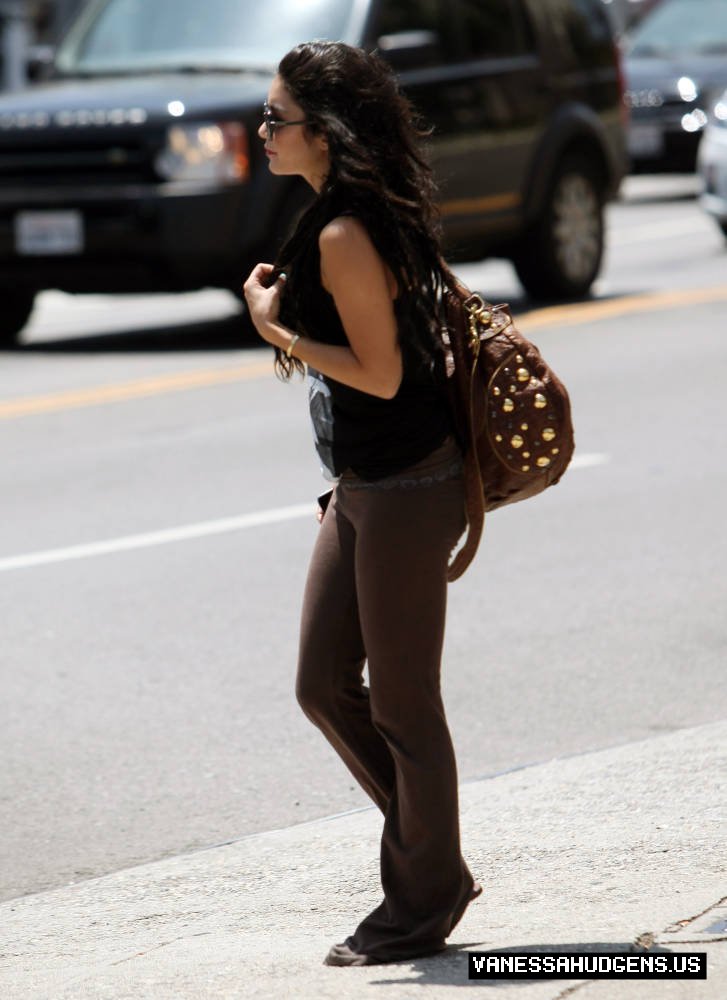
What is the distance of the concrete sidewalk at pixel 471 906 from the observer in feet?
11.7

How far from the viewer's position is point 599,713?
570 cm

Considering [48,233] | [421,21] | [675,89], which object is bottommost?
[675,89]

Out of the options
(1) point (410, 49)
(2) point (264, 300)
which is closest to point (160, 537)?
(2) point (264, 300)

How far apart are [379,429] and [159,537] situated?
4.22 metres

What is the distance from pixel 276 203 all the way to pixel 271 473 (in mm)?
3283

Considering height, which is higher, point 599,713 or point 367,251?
point 367,251

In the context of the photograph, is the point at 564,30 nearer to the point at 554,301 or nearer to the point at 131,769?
the point at 554,301

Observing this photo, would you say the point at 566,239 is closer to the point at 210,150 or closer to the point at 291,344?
the point at 210,150

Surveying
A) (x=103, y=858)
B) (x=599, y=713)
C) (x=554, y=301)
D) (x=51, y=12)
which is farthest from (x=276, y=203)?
(x=51, y=12)

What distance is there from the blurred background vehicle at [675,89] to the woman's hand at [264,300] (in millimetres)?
17201

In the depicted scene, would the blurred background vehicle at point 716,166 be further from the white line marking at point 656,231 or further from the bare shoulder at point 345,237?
the bare shoulder at point 345,237

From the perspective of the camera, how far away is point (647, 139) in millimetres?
21172

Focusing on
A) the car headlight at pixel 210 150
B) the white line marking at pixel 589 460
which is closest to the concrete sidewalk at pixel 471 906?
the white line marking at pixel 589 460

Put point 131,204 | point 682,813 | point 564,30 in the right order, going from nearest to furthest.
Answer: point 682,813 → point 131,204 → point 564,30
